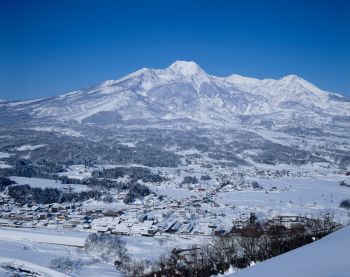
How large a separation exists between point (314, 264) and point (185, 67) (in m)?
152

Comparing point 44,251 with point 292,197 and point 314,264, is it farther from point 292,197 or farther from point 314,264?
point 292,197

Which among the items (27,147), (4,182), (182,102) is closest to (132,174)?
(4,182)

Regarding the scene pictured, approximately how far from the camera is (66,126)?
72.8 meters

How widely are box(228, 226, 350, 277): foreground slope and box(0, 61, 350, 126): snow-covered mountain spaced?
78.3m

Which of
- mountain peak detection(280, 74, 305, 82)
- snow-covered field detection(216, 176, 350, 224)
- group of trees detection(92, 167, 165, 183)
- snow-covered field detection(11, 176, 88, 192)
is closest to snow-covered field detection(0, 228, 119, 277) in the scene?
snow-covered field detection(216, 176, 350, 224)

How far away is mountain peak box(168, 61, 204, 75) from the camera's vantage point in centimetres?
14768

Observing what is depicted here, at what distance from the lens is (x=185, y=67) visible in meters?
154

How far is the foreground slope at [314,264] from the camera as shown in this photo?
11.3 feet

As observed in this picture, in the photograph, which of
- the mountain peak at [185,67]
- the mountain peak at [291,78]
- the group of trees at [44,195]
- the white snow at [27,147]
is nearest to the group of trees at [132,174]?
the group of trees at [44,195]

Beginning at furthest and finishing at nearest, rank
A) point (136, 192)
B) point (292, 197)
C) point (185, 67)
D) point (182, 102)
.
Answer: point (185, 67), point (182, 102), point (136, 192), point (292, 197)

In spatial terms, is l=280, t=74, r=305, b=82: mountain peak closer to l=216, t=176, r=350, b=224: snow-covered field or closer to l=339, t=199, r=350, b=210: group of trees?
l=216, t=176, r=350, b=224: snow-covered field

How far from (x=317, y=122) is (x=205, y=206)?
236ft

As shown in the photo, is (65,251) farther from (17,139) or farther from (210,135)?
(210,135)

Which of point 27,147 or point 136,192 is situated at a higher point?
point 27,147
